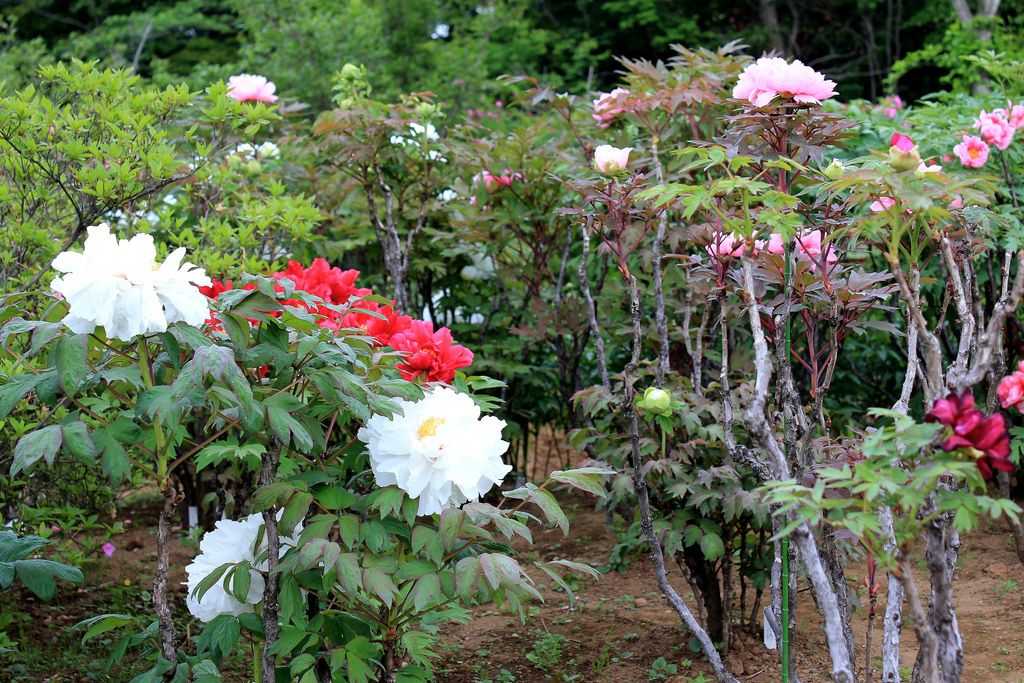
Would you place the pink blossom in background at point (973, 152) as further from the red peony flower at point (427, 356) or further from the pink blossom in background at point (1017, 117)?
the red peony flower at point (427, 356)

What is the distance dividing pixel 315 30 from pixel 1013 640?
5942mm

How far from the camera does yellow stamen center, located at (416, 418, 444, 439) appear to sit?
85.3 inches

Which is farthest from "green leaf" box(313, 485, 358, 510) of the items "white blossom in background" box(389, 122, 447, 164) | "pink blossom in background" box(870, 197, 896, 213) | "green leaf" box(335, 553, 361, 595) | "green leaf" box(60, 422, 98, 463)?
"white blossom in background" box(389, 122, 447, 164)

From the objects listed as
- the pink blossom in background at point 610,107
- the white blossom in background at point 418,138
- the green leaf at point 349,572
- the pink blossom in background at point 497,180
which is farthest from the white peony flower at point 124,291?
the white blossom in background at point 418,138

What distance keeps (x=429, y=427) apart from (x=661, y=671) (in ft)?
4.37

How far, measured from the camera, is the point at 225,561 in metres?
2.35

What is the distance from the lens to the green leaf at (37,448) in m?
1.96

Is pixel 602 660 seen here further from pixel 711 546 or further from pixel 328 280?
pixel 328 280

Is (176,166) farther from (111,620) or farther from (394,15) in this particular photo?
(394,15)

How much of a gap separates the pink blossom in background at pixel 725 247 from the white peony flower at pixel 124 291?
3.57 feet

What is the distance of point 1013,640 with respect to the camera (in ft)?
10.7

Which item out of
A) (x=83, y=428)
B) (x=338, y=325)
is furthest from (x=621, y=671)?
(x=83, y=428)

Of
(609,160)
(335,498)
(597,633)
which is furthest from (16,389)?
(597,633)

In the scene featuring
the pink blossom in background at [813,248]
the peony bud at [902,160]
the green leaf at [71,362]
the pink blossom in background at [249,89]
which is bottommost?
the green leaf at [71,362]
